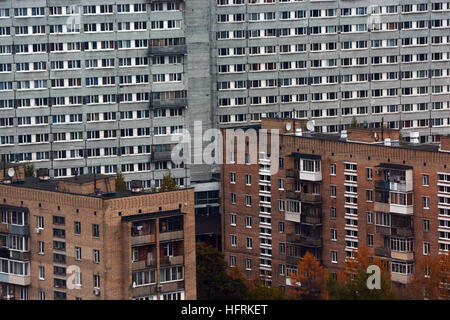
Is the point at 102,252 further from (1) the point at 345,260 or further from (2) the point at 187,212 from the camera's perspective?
(1) the point at 345,260

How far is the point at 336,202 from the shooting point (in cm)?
17788

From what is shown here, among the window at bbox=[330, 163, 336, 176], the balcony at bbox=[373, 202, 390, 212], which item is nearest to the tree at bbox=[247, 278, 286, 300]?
the balcony at bbox=[373, 202, 390, 212]

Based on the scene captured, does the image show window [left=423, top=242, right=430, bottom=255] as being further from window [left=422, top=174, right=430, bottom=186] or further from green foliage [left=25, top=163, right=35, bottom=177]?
green foliage [left=25, top=163, right=35, bottom=177]

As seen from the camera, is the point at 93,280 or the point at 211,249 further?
the point at 211,249

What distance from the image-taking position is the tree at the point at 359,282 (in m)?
163

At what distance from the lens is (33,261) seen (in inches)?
6220

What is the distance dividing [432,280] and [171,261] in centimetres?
2195

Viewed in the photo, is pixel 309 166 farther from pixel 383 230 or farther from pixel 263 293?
pixel 263 293

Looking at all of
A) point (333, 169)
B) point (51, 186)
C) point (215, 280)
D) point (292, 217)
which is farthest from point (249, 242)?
point (51, 186)

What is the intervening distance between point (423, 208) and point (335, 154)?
9765mm

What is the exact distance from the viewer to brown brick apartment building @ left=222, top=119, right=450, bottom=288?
559ft

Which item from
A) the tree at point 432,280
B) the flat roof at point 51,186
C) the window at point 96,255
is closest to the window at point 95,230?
the window at point 96,255
